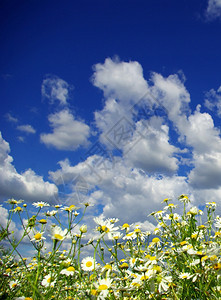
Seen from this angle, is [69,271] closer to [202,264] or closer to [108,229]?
[108,229]

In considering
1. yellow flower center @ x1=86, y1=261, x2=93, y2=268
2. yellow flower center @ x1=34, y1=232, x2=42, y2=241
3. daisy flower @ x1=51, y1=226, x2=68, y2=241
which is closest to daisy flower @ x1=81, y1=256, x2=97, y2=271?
yellow flower center @ x1=86, y1=261, x2=93, y2=268

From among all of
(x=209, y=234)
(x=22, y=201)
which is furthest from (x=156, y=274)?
(x=22, y=201)

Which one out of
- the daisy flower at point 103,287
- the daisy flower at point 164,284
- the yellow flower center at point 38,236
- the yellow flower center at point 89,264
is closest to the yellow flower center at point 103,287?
the daisy flower at point 103,287

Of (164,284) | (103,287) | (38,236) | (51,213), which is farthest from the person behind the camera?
(51,213)

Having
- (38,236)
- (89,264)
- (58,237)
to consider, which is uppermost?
(38,236)

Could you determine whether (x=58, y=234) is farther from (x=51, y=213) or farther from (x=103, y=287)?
(x=51, y=213)

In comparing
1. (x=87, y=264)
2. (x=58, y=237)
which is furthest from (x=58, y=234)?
(x=87, y=264)

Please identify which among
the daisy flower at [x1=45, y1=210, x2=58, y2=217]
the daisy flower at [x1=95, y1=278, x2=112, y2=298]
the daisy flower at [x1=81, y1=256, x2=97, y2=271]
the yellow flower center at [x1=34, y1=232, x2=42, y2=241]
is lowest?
the daisy flower at [x1=95, y1=278, x2=112, y2=298]

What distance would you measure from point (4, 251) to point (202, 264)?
3.67 meters

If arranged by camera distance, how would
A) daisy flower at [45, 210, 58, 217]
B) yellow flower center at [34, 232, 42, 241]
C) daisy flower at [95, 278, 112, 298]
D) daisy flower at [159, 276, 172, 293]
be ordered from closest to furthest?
daisy flower at [95, 278, 112, 298] → daisy flower at [159, 276, 172, 293] → yellow flower center at [34, 232, 42, 241] → daisy flower at [45, 210, 58, 217]

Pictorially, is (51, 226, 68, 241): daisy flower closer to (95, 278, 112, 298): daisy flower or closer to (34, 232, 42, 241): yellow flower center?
(95, 278, 112, 298): daisy flower

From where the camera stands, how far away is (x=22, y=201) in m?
3.93

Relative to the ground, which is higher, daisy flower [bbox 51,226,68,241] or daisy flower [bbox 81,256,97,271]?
daisy flower [bbox 51,226,68,241]

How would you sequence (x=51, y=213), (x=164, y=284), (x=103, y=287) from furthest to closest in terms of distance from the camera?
(x=51, y=213) < (x=164, y=284) < (x=103, y=287)
